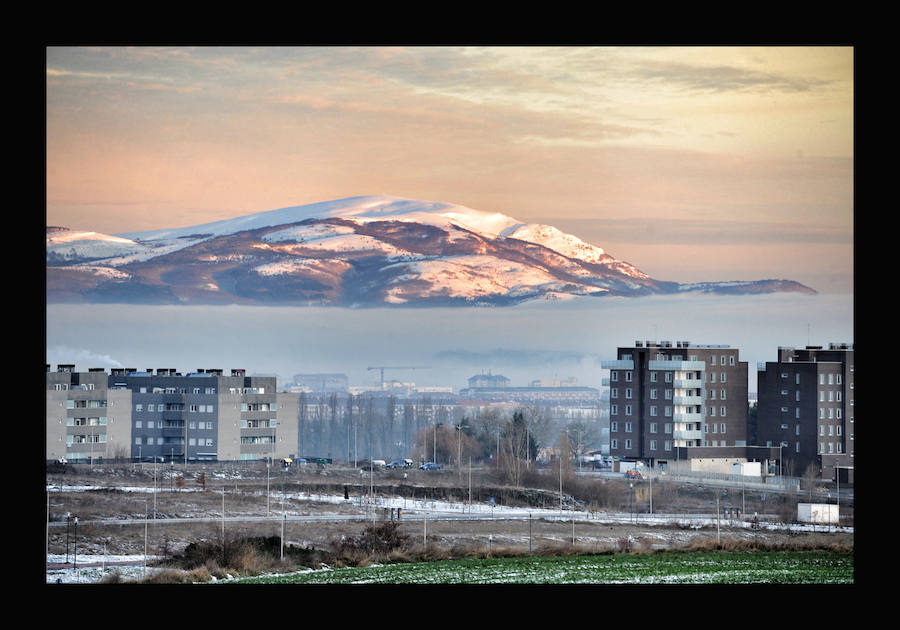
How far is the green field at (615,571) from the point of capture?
17.6 metres

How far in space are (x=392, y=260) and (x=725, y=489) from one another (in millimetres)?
34685

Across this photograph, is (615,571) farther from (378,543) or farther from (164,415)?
(164,415)

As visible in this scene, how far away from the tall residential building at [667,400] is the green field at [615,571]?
35570mm

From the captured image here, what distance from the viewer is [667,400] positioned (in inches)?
2285

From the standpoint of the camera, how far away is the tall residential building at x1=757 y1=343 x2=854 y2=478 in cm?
5806

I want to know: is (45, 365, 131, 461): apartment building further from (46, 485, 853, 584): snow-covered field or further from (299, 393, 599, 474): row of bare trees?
(46, 485, 853, 584): snow-covered field

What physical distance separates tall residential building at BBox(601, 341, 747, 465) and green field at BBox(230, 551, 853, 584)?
117 ft

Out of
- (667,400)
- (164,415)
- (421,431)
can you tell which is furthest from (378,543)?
(421,431)

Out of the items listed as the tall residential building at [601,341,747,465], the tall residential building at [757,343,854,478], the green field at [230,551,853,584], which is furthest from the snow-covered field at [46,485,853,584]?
the tall residential building at [757,343,854,478]

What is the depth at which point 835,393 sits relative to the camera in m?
59.0

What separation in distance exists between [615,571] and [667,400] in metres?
39.4
